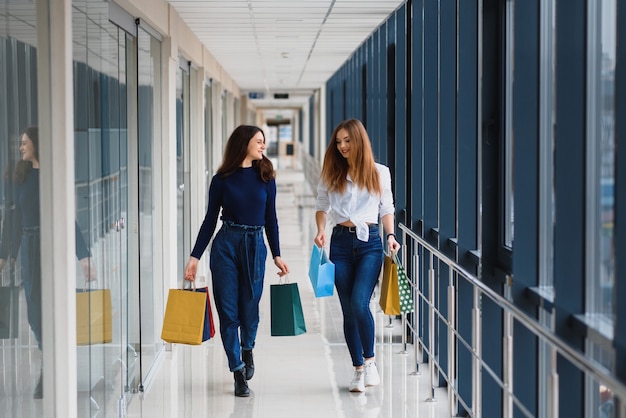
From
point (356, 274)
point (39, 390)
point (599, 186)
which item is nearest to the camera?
point (599, 186)

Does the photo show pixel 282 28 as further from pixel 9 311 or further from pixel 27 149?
pixel 9 311

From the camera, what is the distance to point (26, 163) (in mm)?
3547

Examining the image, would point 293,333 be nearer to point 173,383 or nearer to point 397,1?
point 173,383

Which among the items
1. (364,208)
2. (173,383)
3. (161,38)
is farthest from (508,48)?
(161,38)

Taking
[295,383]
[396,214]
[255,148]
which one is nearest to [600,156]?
[255,148]

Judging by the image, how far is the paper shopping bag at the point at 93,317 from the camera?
4203 mm

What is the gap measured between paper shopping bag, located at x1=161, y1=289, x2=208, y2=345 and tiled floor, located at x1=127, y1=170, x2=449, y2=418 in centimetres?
40

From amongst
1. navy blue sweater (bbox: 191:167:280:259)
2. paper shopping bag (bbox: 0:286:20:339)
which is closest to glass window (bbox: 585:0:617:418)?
paper shopping bag (bbox: 0:286:20:339)

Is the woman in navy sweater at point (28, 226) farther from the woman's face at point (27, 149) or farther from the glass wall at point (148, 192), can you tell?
the glass wall at point (148, 192)

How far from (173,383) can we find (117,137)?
1.46 m

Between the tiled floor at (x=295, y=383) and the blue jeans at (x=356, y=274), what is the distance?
376mm

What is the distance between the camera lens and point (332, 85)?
1847 centimetres

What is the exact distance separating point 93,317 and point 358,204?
1488mm

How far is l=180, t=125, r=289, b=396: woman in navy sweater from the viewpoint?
5.09 metres
